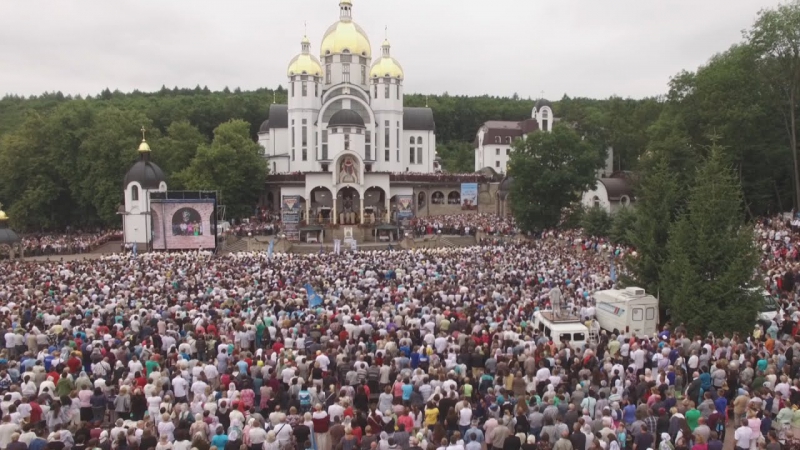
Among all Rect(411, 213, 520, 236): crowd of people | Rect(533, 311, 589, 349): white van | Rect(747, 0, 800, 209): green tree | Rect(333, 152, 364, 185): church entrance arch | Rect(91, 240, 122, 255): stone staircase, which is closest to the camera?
Rect(533, 311, 589, 349): white van

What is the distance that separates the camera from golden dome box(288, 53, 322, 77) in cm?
5719

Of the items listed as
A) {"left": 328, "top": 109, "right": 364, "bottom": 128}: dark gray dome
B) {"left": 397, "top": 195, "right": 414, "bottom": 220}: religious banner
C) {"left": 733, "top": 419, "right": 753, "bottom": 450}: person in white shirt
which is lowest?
{"left": 733, "top": 419, "right": 753, "bottom": 450}: person in white shirt

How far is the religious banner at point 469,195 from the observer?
5203 cm

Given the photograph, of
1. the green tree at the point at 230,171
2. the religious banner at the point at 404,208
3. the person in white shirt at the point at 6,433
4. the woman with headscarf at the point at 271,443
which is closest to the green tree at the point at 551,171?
the religious banner at the point at 404,208

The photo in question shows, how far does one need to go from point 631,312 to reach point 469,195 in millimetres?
36719

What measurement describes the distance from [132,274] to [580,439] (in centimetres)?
1861

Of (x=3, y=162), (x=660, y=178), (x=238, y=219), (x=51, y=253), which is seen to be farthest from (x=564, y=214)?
(x=3, y=162)

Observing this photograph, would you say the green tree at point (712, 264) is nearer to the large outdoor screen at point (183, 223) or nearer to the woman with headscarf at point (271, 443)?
the woman with headscarf at point (271, 443)

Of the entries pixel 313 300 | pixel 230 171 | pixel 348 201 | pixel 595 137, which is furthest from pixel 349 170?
pixel 313 300

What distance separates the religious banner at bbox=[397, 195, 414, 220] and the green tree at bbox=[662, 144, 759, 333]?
1234 inches

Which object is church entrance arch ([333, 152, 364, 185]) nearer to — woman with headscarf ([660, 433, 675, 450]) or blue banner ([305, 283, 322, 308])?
blue banner ([305, 283, 322, 308])

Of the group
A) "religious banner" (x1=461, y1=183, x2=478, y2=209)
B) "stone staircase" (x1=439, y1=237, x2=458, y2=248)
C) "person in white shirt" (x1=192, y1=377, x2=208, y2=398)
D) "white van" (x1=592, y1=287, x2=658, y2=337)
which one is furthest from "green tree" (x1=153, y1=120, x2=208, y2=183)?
"person in white shirt" (x1=192, y1=377, x2=208, y2=398)

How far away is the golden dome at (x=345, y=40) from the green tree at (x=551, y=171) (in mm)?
25083

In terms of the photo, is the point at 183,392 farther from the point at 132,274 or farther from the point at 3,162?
the point at 3,162
